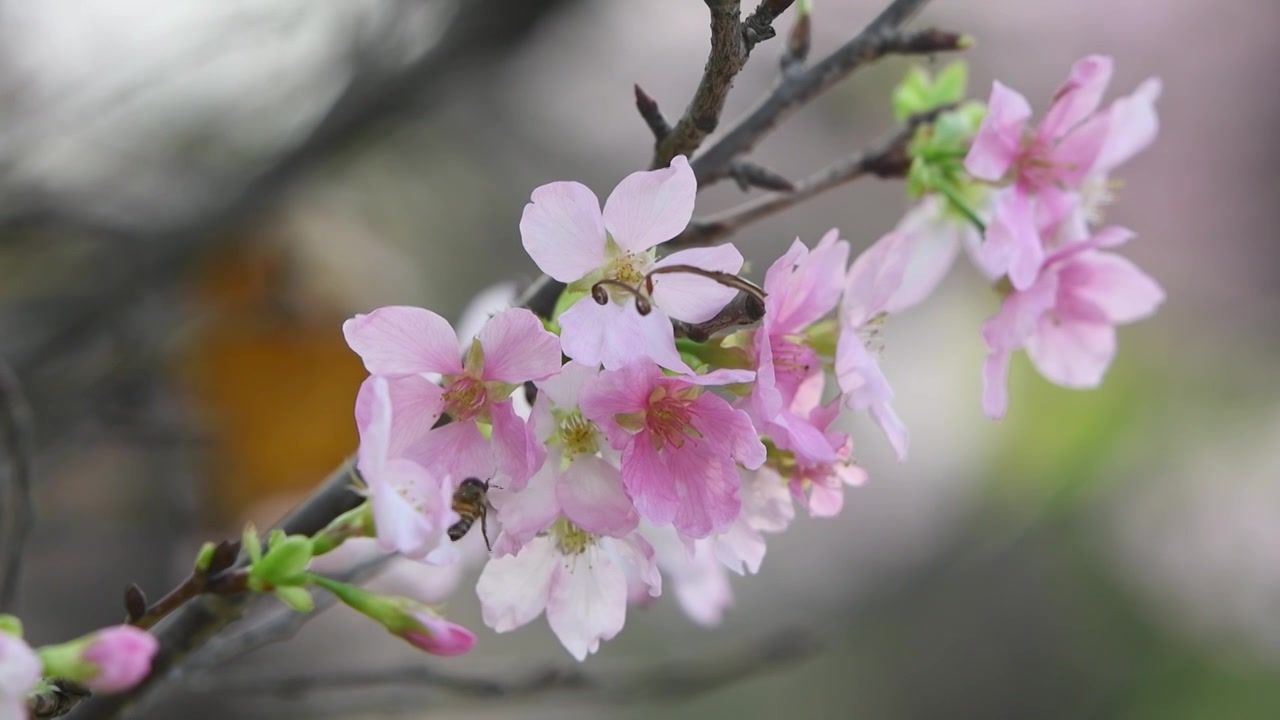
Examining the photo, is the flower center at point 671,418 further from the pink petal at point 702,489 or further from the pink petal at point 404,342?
the pink petal at point 404,342

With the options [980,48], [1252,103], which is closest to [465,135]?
[980,48]

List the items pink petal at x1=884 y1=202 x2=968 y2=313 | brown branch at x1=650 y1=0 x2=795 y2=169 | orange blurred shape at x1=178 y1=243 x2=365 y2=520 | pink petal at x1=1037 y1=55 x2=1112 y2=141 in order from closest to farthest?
brown branch at x1=650 y1=0 x2=795 y2=169, pink petal at x1=1037 y1=55 x2=1112 y2=141, pink petal at x1=884 y1=202 x2=968 y2=313, orange blurred shape at x1=178 y1=243 x2=365 y2=520

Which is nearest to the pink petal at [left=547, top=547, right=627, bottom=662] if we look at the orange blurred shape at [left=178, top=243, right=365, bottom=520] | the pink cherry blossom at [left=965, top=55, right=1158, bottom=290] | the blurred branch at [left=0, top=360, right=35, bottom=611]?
the pink cherry blossom at [left=965, top=55, right=1158, bottom=290]

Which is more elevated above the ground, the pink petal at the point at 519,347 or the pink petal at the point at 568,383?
the pink petal at the point at 519,347

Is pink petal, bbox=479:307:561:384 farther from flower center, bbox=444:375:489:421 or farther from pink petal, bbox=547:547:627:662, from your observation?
pink petal, bbox=547:547:627:662

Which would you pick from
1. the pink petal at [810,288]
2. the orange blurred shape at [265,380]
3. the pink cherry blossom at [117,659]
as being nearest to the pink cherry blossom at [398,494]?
the pink cherry blossom at [117,659]

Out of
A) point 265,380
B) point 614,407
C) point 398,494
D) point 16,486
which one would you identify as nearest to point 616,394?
point 614,407
